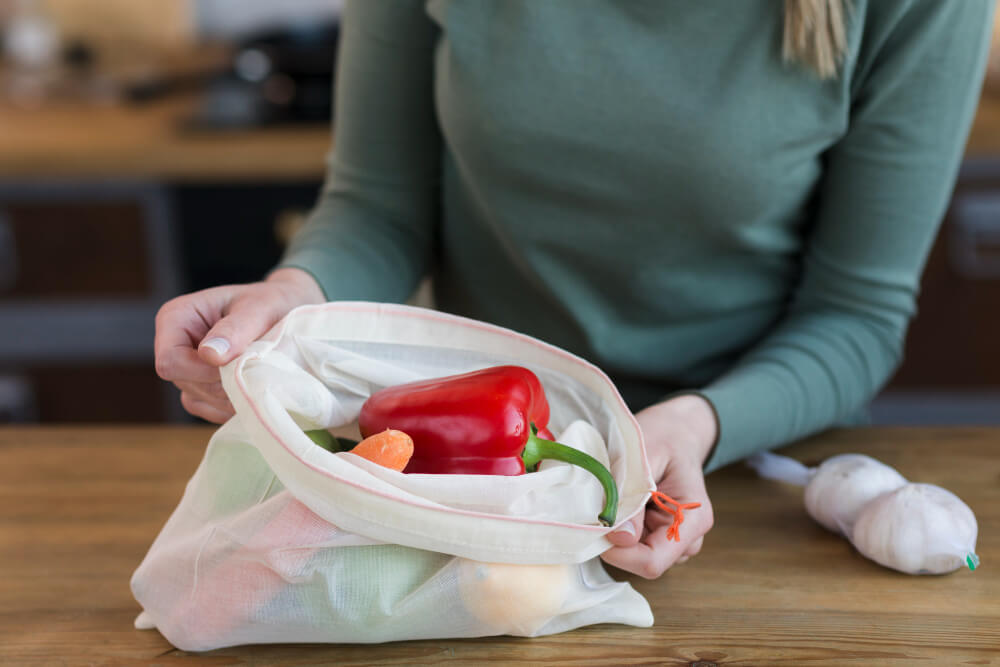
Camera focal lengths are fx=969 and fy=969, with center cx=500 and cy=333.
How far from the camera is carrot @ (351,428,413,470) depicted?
529 millimetres

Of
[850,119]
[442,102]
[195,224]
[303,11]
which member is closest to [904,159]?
[850,119]

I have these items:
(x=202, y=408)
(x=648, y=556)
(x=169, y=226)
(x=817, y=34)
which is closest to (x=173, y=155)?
(x=169, y=226)

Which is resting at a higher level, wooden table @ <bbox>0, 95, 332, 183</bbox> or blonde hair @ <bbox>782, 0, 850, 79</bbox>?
blonde hair @ <bbox>782, 0, 850, 79</bbox>

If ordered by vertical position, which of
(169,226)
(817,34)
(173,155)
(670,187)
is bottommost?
(169,226)

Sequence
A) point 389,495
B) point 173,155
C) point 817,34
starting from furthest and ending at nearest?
point 173,155
point 817,34
point 389,495

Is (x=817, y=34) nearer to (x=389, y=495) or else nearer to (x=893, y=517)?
(x=893, y=517)

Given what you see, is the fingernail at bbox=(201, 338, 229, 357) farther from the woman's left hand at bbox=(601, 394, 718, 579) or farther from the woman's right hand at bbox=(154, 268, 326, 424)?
the woman's left hand at bbox=(601, 394, 718, 579)

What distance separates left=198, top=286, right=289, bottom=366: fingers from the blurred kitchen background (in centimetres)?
90

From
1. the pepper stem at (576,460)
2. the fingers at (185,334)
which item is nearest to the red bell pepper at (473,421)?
the pepper stem at (576,460)

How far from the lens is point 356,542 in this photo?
0.50 metres

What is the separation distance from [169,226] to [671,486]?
123cm

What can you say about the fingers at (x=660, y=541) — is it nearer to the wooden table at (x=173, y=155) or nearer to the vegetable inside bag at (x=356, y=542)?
the vegetable inside bag at (x=356, y=542)

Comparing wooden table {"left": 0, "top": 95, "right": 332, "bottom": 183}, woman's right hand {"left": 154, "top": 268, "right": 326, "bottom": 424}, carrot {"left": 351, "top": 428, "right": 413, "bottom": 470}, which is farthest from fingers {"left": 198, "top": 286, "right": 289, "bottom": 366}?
wooden table {"left": 0, "top": 95, "right": 332, "bottom": 183}

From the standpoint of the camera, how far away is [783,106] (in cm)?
74
